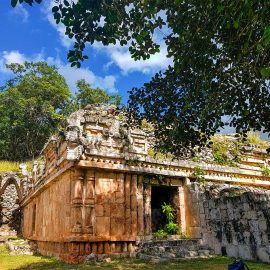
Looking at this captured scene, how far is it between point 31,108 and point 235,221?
29167 millimetres

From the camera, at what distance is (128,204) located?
9.80 metres

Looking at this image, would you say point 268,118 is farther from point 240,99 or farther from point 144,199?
point 144,199

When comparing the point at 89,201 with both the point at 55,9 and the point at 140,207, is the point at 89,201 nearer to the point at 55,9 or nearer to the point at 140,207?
the point at 140,207

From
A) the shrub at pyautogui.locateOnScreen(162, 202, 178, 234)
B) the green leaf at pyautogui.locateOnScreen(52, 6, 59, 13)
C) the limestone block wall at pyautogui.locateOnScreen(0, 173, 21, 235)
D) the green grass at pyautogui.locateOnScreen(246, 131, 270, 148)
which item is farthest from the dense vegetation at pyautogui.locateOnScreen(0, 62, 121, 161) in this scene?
the green leaf at pyautogui.locateOnScreen(52, 6, 59, 13)

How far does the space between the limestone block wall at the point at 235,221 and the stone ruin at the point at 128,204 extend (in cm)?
2

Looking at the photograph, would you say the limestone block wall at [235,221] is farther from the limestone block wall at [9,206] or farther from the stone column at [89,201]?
the limestone block wall at [9,206]

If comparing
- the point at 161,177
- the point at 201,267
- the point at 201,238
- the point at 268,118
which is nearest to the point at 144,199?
the point at 161,177

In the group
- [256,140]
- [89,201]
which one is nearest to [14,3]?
[89,201]

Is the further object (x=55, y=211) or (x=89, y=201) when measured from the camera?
(x=55, y=211)

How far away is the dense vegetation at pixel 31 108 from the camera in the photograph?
3322 centimetres

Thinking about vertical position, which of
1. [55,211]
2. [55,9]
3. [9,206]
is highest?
[55,9]

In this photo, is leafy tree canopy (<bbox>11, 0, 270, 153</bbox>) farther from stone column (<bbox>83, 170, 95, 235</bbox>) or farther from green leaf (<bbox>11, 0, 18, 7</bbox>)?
stone column (<bbox>83, 170, 95, 235</bbox>)

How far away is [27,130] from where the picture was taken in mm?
34312

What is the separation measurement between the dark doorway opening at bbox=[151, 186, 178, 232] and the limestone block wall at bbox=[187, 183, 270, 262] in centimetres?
113
